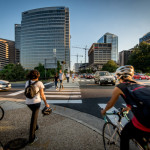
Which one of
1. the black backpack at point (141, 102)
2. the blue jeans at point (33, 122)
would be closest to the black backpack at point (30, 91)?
the blue jeans at point (33, 122)

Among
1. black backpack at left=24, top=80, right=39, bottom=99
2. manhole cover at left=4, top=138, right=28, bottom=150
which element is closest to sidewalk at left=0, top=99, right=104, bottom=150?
manhole cover at left=4, top=138, right=28, bottom=150

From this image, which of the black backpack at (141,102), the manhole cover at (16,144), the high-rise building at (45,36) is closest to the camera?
the black backpack at (141,102)

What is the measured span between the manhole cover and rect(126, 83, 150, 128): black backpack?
249 centimetres

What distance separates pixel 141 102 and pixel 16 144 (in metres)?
2.75

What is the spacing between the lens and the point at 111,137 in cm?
212

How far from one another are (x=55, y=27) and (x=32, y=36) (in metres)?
29.0

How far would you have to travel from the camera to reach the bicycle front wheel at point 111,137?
204 cm

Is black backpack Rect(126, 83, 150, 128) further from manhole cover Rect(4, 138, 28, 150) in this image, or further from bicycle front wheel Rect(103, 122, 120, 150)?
manhole cover Rect(4, 138, 28, 150)

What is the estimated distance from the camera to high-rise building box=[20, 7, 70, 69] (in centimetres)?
12438

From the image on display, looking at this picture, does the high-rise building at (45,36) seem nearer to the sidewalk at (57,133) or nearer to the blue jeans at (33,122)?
the sidewalk at (57,133)

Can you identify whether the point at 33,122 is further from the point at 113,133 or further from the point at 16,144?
the point at 113,133

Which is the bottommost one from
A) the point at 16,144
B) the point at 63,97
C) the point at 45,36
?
the point at 63,97

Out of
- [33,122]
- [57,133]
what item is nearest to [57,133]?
[57,133]

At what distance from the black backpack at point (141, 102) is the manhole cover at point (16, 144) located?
249 cm
